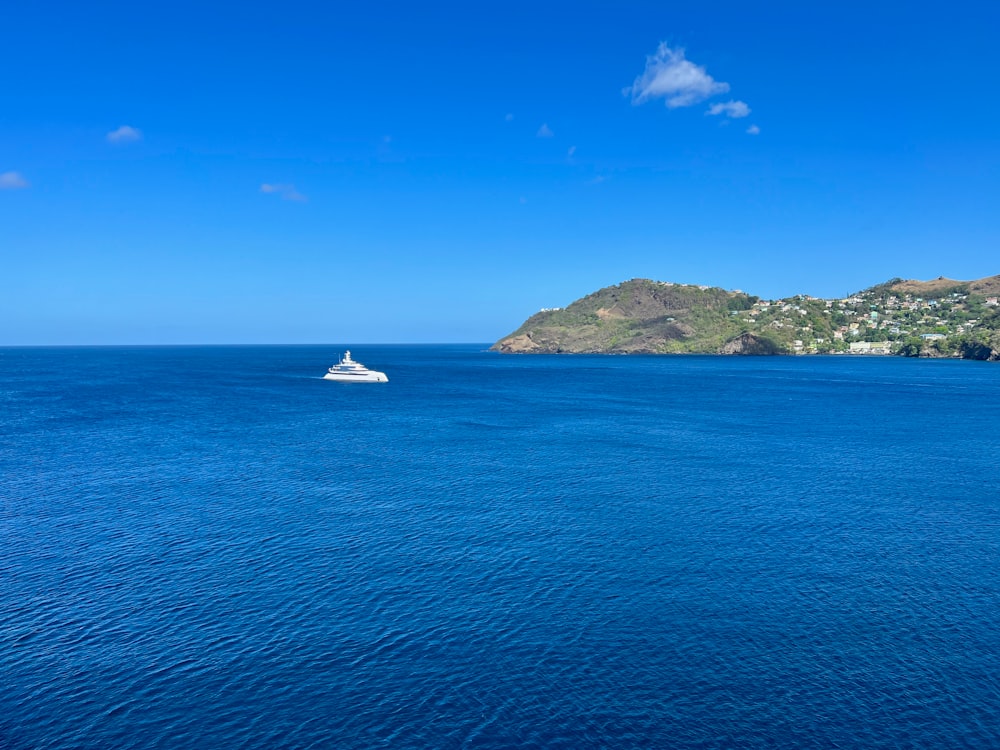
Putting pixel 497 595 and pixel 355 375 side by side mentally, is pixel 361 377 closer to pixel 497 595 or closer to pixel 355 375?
pixel 355 375

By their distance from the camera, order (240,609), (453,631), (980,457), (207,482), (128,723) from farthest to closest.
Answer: (980,457) < (207,482) < (240,609) < (453,631) < (128,723)

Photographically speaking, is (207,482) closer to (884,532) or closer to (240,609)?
(240,609)

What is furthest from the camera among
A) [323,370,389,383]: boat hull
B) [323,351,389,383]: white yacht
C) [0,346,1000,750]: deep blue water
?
[323,351,389,383]: white yacht

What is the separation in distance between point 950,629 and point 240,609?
123 feet

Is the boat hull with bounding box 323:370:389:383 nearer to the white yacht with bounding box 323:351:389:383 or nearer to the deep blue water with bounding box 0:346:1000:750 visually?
the white yacht with bounding box 323:351:389:383

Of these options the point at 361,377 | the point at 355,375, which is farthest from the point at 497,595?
the point at 355,375

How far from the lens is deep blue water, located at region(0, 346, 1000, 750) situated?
25.1 m

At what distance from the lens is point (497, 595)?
117ft

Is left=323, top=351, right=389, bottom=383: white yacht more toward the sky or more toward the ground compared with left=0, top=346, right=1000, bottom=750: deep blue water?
more toward the sky

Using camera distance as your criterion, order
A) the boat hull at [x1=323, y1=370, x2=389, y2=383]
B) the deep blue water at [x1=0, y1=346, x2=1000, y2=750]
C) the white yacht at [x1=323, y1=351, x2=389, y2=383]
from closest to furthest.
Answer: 1. the deep blue water at [x1=0, y1=346, x2=1000, y2=750]
2. the boat hull at [x1=323, y1=370, x2=389, y2=383]
3. the white yacht at [x1=323, y1=351, x2=389, y2=383]

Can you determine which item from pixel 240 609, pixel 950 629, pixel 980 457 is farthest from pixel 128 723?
pixel 980 457

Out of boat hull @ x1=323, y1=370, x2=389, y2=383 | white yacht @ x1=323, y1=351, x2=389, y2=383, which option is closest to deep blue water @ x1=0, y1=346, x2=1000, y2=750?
boat hull @ x1=323, y1=370, x2=389, y2=383

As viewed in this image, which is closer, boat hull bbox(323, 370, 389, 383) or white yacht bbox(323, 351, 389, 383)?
boat hull bbox(323, 370, 389, 383)

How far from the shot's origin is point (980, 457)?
243ft
